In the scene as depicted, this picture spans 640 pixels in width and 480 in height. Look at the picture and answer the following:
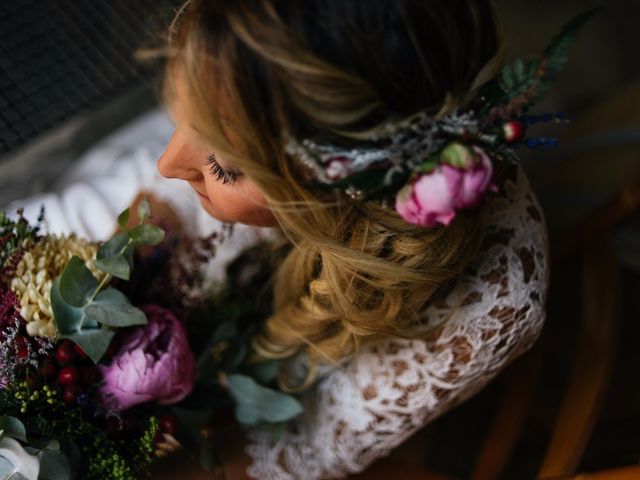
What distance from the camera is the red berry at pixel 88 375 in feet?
2.15

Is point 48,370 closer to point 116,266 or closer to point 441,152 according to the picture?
point 116,266

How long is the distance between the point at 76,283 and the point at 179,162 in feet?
0.51

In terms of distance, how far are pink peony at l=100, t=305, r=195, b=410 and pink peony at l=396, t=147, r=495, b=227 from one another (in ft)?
1.00

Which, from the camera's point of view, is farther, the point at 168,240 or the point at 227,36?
the point at 168,240

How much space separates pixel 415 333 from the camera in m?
0.77

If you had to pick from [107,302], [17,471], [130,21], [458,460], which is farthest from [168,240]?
[458,460]

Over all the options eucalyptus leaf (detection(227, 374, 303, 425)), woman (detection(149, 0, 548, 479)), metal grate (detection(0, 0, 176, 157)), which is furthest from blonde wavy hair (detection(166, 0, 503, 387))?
metal grate (detection(0, 0, 176, 157))

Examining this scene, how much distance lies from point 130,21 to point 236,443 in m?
0.75

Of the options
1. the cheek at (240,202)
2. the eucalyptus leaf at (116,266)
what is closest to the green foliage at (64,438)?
the eucalyptus leaf at (116,266)

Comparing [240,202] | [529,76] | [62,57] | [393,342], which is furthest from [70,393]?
[62,57]

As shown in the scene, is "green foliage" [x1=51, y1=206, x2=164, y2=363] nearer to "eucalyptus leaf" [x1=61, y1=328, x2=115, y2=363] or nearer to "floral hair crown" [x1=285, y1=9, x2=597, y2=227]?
"eucalyptus leaf" [x1=61, y1=328, x2=115, y2=363]

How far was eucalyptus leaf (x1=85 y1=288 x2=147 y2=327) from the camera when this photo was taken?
25.4 inches

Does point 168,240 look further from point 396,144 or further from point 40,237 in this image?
point 396,144

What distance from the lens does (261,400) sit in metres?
0.84
